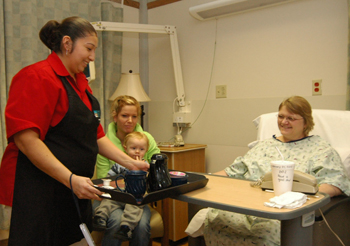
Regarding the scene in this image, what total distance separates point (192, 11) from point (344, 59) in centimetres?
A: 125

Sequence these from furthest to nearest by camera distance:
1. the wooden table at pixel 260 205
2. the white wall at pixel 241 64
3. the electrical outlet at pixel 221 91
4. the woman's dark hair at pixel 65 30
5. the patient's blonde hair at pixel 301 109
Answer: the electrical outlet at pixel 221 91
the white wall at pixel 241 64
the patient's blonde hair at pixel 301 109
the woman's dark hair at pixel 65 30
the wooden table at pixel 260 205

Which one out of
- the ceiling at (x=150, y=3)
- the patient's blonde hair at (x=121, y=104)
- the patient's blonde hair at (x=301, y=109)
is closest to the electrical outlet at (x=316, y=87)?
the patient's blonde hair at (x=301, y=109)

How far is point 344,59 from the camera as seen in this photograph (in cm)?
232

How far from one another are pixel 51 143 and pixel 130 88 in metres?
1.77

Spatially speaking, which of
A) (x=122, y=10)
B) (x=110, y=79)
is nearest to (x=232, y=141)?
(x=110, y=79)

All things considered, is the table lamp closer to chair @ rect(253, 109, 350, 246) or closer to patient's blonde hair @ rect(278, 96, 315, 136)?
chair @ rect(253, 109, 350, 246)

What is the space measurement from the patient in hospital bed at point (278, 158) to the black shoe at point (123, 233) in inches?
16.1

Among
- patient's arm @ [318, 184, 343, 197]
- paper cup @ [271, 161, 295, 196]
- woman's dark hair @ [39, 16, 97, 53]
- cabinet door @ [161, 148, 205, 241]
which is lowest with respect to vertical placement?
cabinet door @ [161, 148, 205, 241]

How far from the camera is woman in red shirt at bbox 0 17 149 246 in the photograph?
3.80 feet

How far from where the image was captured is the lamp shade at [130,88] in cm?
297

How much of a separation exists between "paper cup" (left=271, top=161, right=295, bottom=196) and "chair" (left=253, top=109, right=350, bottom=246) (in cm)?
22

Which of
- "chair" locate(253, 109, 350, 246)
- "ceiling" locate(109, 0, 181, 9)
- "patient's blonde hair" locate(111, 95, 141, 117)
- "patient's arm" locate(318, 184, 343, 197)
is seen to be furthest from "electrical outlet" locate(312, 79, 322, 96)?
"ceiling" locate(109, 0, 181, 9)

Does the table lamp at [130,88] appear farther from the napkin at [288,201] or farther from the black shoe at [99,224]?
the napkin at [288,201]

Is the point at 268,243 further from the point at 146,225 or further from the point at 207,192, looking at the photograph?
the point at 146,225
